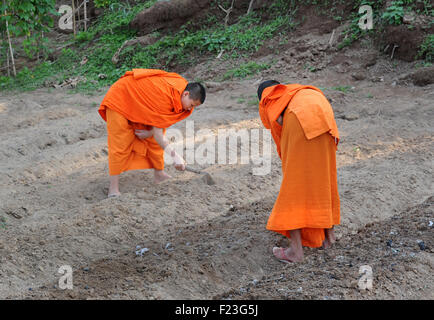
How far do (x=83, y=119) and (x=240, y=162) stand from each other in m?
2.67

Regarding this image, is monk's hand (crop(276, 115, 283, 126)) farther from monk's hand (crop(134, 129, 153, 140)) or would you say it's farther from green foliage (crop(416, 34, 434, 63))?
green foliage (crop(416, 34, 434, 63))

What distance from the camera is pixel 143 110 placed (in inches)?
177

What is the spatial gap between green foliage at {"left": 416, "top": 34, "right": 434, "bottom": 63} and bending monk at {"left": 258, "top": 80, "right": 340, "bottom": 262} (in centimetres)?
494

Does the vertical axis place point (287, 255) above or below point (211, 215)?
above

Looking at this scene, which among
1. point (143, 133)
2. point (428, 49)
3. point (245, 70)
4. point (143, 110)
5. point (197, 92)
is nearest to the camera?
point (197, 92)

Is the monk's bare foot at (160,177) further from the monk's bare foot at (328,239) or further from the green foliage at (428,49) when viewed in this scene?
the green foliage at (428,49)

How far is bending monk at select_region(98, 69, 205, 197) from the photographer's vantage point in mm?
4473

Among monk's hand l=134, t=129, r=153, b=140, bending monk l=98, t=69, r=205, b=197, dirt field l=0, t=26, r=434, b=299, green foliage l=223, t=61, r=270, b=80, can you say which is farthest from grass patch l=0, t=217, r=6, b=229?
green foliage l=223, t=61, r=270, b=80

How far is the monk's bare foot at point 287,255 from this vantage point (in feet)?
11.0

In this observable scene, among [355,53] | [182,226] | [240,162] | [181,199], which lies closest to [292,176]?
[182,226]

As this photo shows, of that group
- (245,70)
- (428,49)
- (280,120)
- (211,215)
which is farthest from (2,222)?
(428,49)

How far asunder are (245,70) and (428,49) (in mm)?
2891

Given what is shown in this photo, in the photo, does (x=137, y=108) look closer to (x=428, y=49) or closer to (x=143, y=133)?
(x=143, y=133)

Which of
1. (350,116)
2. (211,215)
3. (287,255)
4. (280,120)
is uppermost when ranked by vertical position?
(280,120)
